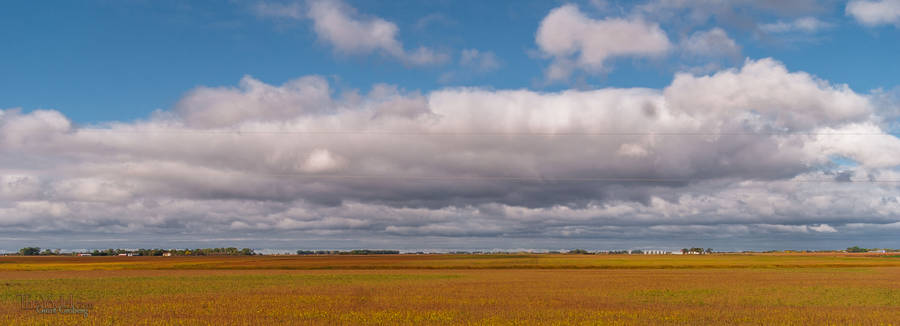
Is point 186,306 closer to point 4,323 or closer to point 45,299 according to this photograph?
point 4,323

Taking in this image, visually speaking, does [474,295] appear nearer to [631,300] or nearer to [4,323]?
[631,300]

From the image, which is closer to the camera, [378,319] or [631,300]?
[378,319]

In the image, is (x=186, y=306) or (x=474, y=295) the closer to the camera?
(x=186, y=306)

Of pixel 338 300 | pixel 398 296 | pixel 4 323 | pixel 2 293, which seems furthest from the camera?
pixel 2 293

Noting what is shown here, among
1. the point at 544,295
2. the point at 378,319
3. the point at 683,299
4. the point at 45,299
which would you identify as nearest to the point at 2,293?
the point at 45,299

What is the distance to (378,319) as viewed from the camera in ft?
109

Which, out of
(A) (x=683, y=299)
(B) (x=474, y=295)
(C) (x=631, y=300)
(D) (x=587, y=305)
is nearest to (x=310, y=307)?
(B) (x=474, y=295)

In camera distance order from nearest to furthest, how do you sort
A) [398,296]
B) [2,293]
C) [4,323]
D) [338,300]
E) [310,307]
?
[4,323] → [310,307] → [338,300] → [398,296] → [2,293]

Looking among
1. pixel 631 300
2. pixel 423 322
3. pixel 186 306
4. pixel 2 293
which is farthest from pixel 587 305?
pixel 2 293

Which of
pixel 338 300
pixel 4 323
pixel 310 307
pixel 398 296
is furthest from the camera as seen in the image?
pixel 398 296

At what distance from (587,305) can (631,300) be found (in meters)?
5.93

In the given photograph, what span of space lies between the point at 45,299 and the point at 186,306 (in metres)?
14.7

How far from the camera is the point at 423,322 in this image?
105 feet

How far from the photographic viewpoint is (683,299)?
4481 cm
